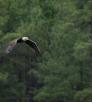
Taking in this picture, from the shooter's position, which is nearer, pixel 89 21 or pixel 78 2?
pixel 89 21

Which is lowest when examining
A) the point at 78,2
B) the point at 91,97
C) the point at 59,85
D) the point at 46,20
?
the point at 91,97

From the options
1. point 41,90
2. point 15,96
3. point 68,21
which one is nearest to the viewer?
point 68,21

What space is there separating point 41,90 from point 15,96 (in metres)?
2.33

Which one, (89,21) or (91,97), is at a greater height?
(89,21)

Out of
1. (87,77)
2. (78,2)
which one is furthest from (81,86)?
(78,2)

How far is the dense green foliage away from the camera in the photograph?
72.6ft

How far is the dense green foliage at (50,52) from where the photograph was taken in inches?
871

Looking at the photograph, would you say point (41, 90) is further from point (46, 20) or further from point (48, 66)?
point (46, 20)

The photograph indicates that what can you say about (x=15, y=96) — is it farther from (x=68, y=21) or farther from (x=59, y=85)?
(x=68, y=21)

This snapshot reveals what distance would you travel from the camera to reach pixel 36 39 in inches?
940

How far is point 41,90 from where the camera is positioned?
23.7 m

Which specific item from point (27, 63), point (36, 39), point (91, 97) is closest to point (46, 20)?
point (36, 39)

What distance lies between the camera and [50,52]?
24.0m

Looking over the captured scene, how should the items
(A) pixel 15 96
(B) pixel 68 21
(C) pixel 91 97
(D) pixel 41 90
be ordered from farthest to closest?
(A) pixel 15 96 < (D) pixel 41 90 < (B) pixel 68 21 < (C) pixel 91 97
